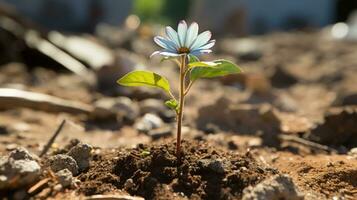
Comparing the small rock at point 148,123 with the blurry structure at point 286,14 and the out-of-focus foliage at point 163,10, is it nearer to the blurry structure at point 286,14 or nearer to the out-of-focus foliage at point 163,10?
the blurry structure at point 286,14

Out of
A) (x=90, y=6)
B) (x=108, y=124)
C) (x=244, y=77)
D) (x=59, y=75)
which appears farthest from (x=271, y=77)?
(x=90, y=6)

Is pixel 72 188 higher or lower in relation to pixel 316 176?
lower

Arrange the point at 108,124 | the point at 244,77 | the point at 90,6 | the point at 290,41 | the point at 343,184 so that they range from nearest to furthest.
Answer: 1. the point at 343,184
2. the point at 108,124
3. the point at 244,77
4. the point at 290,41
5. the point at 90,6

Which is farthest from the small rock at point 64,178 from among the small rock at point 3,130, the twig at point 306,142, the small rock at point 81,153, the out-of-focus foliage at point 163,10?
the out-of-focus foliage at point 163,10

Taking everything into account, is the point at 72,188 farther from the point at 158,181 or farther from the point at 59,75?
the point at 59,75

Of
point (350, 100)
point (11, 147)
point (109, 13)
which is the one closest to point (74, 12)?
point (109, 13)

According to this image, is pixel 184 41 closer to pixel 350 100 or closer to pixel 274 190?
pixel 274 190
